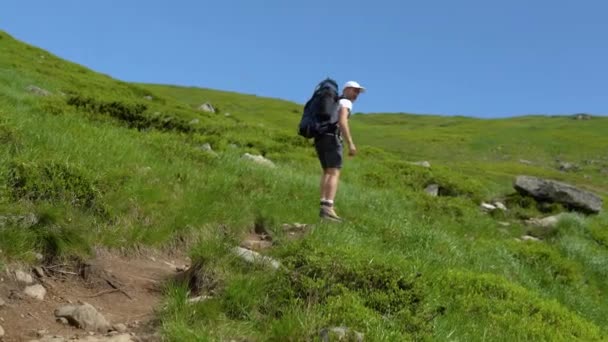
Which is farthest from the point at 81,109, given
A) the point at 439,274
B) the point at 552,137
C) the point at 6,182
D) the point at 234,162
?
the point at 552,137

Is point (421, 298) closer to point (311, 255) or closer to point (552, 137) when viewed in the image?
point (311, 255)

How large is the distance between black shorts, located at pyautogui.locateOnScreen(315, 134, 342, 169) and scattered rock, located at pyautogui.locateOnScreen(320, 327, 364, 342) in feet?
20.0

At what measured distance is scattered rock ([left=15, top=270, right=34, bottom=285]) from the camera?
20.6ft

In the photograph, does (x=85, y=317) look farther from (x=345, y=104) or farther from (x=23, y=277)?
(x=345, y=104)

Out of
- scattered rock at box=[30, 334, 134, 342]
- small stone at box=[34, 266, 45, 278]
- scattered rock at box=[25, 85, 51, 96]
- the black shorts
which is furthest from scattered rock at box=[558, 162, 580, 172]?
scattered rock at box=[30, 334, 134, 342]

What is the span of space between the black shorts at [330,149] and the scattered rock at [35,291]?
6.13 metres

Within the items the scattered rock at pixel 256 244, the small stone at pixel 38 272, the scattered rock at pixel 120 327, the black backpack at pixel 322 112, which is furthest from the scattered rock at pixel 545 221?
the small stone at pixel 38 272

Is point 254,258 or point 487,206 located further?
point 487,206

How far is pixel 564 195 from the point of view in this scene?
20.8 meters

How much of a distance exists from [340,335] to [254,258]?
1.99 meters

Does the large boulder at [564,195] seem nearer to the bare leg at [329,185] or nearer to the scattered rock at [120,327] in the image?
the bare leg at [329,185]

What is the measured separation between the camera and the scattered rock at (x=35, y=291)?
619 centimetres

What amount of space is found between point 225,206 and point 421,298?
3.65m

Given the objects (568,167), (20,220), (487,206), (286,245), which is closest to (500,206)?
(487,206)
